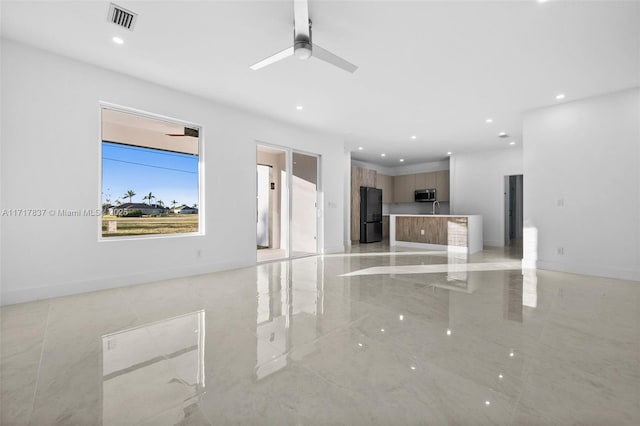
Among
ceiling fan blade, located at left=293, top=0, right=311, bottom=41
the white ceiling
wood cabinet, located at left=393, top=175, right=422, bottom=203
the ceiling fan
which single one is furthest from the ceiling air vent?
wood cabinet, located at left=393, top=175, right=422, bottom=203

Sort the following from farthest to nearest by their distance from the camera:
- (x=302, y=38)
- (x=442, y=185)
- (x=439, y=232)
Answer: (x=442, y=185), (x=439, y=232), (x=302, y=38)

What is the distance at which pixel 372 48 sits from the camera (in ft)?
10.3

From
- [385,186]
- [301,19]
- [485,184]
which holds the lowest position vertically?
[485,184]

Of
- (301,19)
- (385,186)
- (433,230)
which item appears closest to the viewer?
(301,19)

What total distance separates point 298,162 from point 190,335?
14.6 feet

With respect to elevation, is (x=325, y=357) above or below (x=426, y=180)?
below

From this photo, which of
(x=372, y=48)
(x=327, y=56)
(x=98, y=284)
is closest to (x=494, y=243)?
(x=372, y=48)

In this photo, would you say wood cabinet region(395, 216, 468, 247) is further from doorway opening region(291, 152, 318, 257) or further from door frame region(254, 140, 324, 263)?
doorway opening region(291, 152, 318, 257)

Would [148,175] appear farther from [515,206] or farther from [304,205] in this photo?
[515,206]

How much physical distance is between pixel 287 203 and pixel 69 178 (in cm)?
336

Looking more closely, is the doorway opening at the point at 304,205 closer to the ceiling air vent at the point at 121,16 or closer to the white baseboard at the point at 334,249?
the white baseboard at the point at 334,249

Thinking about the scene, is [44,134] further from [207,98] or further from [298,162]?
[298,162]

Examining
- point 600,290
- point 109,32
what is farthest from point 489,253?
point 109,32

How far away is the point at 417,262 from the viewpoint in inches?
217
